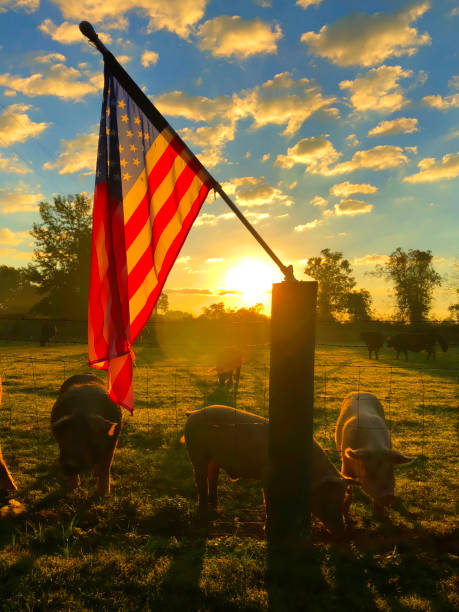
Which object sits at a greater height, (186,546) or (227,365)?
(227,365)

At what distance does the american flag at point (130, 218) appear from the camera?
438 cm

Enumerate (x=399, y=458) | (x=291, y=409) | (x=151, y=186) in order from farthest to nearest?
(x=399, y=458) → (x=151, y=186) → (x=291, y=409)

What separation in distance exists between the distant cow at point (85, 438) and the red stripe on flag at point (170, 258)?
2.07 m

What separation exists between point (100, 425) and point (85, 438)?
10.7 inches

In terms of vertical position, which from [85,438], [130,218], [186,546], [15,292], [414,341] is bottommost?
[186,546]

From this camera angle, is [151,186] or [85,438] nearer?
[151,186]

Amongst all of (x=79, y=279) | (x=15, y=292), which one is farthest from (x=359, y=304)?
(x=15, y=292)

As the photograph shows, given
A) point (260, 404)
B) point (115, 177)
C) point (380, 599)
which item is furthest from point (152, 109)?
point (260, 404)

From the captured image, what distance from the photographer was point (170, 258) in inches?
188

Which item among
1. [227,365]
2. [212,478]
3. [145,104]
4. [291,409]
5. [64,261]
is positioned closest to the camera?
[291,409]

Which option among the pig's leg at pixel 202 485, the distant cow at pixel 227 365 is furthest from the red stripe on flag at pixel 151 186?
the distant cow at pixel 227 365

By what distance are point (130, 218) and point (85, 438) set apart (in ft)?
11.2

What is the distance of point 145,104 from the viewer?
4469 millimetres

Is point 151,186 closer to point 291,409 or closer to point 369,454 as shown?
point 291,409
